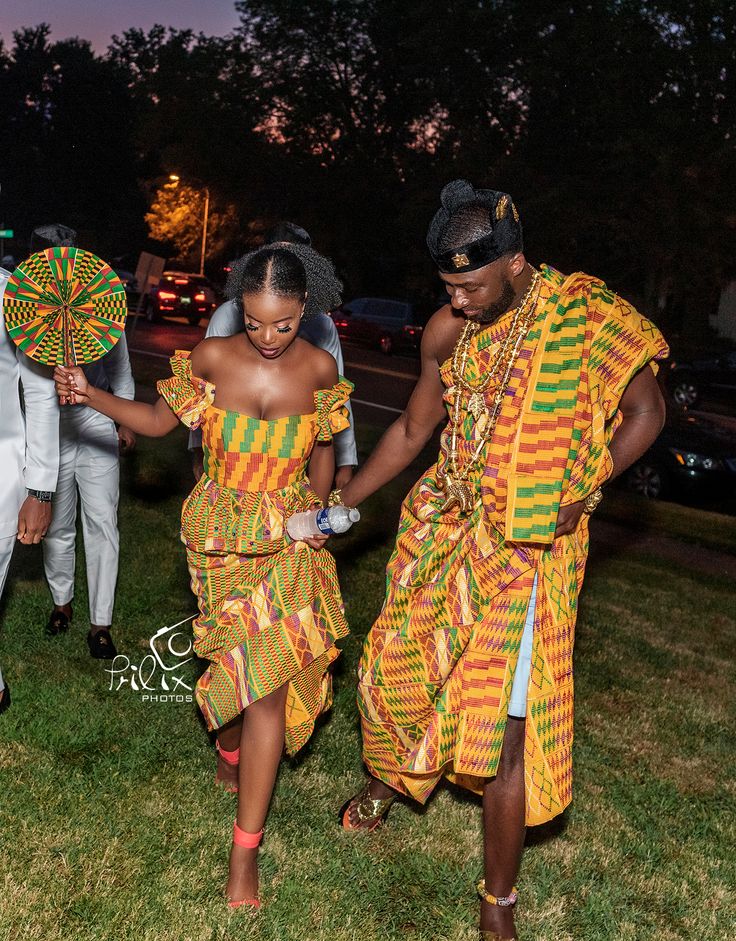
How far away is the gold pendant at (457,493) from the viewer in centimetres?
366

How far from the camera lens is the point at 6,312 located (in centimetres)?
363

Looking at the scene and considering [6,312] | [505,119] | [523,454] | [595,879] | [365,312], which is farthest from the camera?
[365,312]

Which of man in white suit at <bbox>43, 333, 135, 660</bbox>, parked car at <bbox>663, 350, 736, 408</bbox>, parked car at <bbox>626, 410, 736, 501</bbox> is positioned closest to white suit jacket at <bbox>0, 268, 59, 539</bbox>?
man in white suit at <bbox>43, 333, 135, 660</bbox>

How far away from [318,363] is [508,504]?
3.09ft

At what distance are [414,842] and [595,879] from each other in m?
0.71

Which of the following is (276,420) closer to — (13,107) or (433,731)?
A: (433,731)

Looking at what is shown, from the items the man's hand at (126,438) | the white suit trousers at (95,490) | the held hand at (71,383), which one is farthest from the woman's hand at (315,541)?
the man's hand at (126,438)

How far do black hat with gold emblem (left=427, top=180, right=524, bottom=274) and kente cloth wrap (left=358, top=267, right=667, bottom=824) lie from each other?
240 millimetres

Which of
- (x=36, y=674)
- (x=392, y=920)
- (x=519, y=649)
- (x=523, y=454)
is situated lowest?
(x=36, y=674)

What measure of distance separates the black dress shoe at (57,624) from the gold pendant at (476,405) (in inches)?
129

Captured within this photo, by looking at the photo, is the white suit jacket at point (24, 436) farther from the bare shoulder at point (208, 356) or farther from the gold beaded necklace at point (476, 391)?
the gold beaded necklace at point (476, 391)

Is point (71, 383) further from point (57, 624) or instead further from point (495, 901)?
point (57, 624)

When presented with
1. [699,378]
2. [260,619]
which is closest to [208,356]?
[260,619]

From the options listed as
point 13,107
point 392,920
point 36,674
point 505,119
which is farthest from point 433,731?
point 13,107
